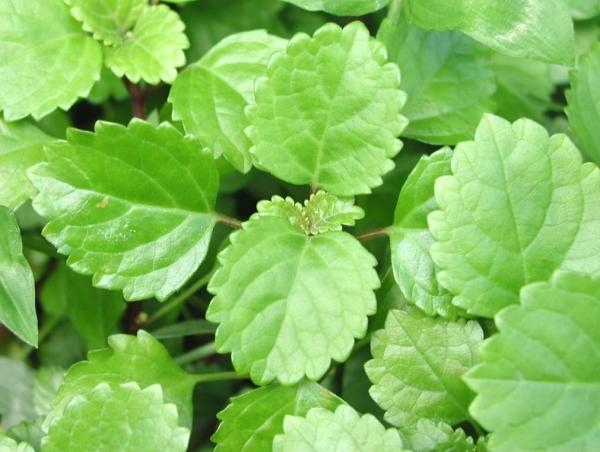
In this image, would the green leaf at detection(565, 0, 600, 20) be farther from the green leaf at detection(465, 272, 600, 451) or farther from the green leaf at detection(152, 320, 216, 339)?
the green leaf at detection(152, 320, 216, 339)

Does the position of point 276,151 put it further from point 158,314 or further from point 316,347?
point 158,314

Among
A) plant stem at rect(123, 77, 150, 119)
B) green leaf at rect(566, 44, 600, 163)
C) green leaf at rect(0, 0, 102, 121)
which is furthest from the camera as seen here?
plant stem at rect(123, 77, 150, 119)

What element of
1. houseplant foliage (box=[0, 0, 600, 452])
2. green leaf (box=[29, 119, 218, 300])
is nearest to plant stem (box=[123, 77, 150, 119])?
houseplant foliage (box=[0, 0, 600, 452])

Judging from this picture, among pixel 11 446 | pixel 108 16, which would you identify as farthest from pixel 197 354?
pixel 108 16

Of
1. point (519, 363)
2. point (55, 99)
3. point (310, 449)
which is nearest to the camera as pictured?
point (519, 363)

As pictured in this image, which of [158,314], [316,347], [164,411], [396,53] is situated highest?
[396,53]

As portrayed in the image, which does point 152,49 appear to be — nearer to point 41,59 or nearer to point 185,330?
point 41,59

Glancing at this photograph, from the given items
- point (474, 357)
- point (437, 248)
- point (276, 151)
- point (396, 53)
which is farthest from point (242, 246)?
point (396, 53)
